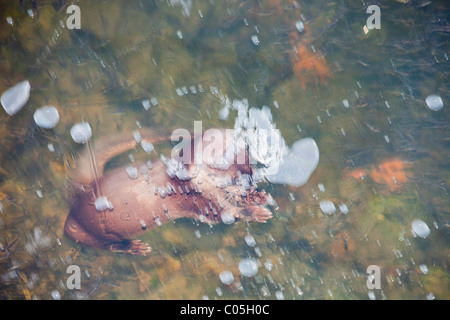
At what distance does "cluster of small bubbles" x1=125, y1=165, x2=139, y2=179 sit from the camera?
10.7 feet

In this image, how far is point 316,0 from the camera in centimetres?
304

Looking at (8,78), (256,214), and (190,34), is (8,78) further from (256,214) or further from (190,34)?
(256,214)

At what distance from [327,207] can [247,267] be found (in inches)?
47.4

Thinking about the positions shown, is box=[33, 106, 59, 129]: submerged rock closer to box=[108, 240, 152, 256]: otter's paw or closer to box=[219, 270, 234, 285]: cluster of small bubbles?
box=[108, 240, 152, 256]: otter's paw

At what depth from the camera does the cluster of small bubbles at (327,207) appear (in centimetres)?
329

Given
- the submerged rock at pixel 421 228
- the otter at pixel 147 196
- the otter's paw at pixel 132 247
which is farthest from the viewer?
the otter's paw at pixel 132 247

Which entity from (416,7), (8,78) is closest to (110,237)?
(8,78)

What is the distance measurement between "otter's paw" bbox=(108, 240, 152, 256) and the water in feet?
0.31

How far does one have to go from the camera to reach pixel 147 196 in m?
3.22

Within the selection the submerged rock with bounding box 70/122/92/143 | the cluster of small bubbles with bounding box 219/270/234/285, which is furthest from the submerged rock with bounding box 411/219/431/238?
the submerged rock with bounding box 70/122/92/143
